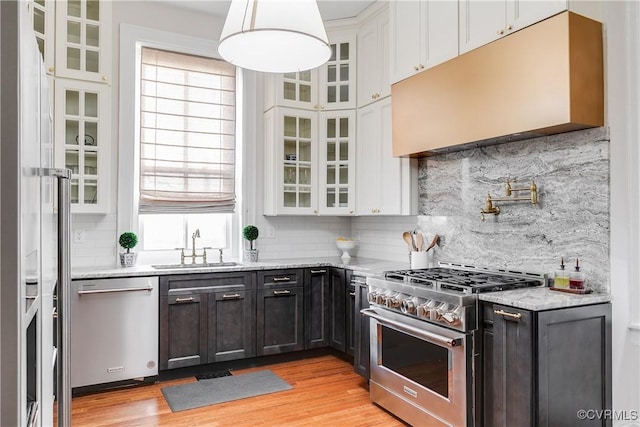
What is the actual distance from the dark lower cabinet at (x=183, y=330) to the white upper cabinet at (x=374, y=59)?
7.56ft

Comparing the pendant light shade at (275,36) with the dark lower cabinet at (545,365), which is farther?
the dark lower cabinet at (545,365)

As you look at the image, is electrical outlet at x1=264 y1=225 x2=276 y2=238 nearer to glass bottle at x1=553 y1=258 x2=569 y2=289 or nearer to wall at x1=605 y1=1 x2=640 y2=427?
glass bottle at x1=553 y1=258 x2=569 y2=289

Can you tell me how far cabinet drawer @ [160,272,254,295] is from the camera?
3.77 meters

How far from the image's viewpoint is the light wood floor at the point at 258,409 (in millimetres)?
3086

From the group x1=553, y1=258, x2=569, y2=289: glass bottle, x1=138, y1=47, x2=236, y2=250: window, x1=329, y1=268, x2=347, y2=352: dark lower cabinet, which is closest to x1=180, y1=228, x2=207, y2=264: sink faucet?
x1=138, y1=47, x2=236, y2=250: window

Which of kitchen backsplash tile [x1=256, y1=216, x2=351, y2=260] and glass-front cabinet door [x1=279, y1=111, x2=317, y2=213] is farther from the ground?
glass-front cabinet door [x1=279, y1=111, x2=317, y2=213]

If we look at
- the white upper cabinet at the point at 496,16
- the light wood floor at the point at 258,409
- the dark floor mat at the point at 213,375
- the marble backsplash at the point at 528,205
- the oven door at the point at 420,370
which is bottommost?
the light wood floor at the point at 258,409

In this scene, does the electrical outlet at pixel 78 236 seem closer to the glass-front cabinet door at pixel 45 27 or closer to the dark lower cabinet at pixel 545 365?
the glass-front cabinet door at pixel 45 27

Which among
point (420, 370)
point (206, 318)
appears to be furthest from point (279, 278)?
point (420, 370)

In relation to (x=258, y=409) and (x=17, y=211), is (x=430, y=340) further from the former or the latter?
(x=17, y=211)

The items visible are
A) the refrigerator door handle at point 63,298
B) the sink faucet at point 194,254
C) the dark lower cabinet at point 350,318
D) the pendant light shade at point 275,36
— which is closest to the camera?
the refrigerator door handle at point 63,298

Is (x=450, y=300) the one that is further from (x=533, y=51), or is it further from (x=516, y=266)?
(x=533, y=51)

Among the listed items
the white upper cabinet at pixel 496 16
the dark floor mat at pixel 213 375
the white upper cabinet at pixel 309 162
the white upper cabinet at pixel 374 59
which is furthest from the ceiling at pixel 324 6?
the dark floor mat at pixel 213 375

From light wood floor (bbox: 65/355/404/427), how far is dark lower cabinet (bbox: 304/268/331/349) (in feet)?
1.59
